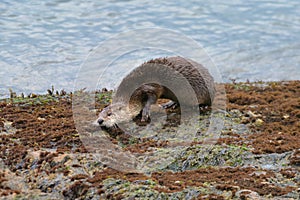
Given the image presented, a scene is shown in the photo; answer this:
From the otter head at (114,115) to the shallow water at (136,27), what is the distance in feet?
18.2

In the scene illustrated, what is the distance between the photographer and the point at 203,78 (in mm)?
9398

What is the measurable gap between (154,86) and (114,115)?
1000 millimetres

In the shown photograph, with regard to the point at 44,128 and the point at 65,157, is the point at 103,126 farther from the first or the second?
the point at 65,157

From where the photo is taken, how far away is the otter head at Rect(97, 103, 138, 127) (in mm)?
8258

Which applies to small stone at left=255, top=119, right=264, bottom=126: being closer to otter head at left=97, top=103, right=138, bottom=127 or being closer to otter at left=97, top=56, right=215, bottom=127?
otter at left=97, top=56, right=215, bottom=127

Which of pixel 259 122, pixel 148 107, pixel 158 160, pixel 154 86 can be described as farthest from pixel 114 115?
pixel 259 122

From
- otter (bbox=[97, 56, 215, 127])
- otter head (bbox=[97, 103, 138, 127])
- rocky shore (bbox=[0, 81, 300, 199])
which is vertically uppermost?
otter (bbox=[97, 56, 215, 127])

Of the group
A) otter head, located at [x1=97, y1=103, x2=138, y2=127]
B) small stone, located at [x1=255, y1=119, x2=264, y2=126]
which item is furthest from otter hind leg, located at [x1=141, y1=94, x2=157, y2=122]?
small stone, located at [x1=255, y1=119, x2=264, y2=126]

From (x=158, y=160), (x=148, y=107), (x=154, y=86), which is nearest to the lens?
(x=158, y=160)

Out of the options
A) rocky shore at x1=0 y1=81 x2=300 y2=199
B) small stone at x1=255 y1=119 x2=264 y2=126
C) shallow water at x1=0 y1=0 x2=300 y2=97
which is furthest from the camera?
shallow water at x1=0 y1=0 x2=300 y2=97

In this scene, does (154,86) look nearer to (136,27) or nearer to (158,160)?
(158,160)

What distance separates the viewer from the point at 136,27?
19.3 m

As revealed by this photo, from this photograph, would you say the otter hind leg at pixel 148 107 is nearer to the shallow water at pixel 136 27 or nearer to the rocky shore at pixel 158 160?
the rocky shore at pixel 158 160

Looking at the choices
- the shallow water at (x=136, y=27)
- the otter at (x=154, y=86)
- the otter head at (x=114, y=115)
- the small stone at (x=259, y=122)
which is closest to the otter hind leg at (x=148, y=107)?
the otter at (x=154, y=86)
